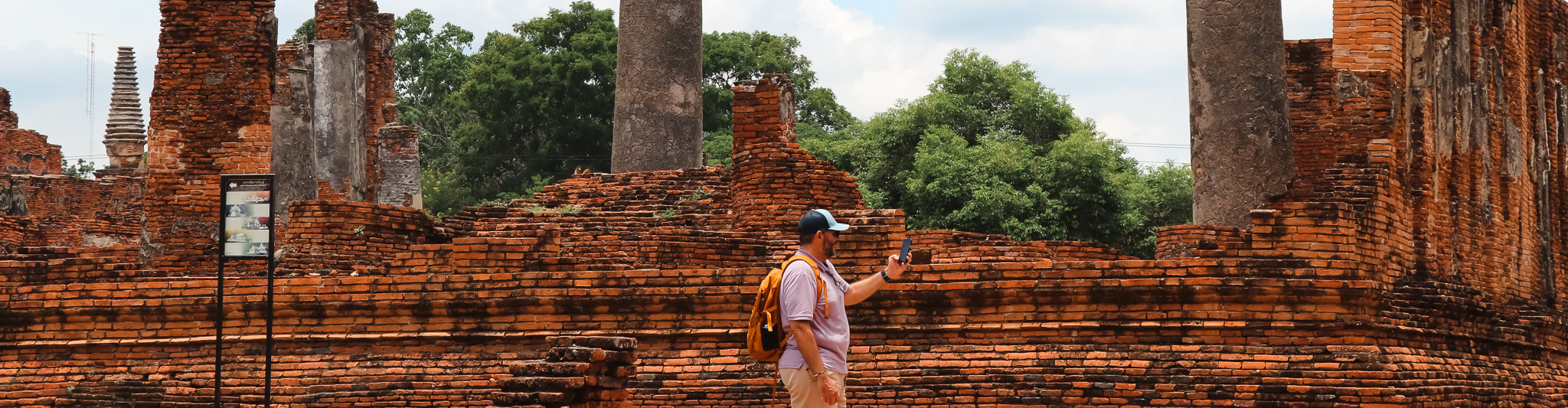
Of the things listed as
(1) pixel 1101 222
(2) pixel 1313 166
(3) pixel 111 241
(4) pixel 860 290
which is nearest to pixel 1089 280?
(4) pixel 860 290

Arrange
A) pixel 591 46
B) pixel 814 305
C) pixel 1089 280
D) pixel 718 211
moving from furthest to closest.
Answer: pixel 591 46 → pixel 718 211 → pixel 1089 280 → pixel 814 305

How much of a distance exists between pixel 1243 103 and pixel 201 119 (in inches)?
357

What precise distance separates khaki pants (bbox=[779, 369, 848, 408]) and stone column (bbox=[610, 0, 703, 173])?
10379 mm

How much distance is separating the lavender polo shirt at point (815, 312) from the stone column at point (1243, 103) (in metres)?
9.39

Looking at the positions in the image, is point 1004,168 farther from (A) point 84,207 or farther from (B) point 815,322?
(B) point 815,322

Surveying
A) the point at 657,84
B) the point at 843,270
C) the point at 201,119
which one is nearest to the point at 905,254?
the point at 843,270

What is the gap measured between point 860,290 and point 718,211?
5.87 m

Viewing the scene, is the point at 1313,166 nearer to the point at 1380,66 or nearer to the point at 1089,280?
the point at 1380,66

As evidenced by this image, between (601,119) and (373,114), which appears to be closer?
(373,114)

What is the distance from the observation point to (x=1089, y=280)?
8750 mm

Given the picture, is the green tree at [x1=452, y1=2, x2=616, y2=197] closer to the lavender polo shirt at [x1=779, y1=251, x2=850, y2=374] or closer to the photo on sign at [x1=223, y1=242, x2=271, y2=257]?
the photo on sign at [x1=223, y1=242, x2=271, y2=257]

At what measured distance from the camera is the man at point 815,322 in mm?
6023

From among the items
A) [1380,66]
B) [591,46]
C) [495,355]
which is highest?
[591,46]

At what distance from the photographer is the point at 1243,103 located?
1498cm
